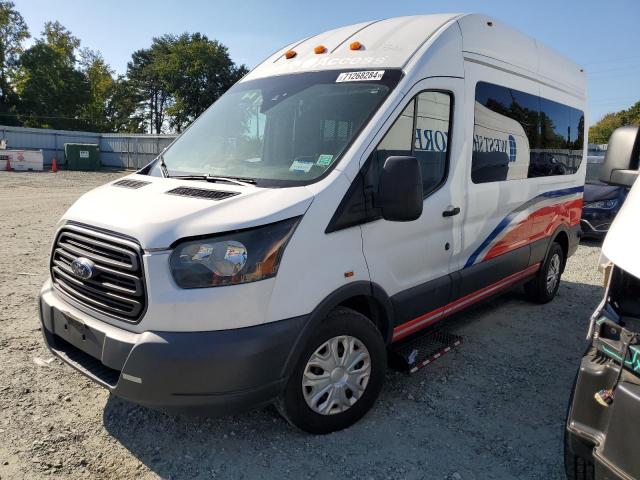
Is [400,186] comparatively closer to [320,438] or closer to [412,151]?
[412,151]

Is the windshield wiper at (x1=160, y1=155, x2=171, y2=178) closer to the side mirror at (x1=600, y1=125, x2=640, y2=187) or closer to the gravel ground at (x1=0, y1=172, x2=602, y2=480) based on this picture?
the gravel ground at (x1=0, y1=172, x2=602, y2=480)

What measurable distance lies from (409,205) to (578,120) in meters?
4.43

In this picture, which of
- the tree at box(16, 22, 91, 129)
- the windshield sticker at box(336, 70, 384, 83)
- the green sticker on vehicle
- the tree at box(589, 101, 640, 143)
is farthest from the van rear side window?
the tree at box(16, 22, 91, 129)

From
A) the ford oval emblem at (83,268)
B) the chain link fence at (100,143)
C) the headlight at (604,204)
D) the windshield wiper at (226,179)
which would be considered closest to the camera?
the ford oval emblem at (83,268)

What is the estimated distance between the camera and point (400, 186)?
2.72m

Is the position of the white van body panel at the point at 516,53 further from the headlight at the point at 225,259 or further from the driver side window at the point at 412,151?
the headlight at the point at 225,259

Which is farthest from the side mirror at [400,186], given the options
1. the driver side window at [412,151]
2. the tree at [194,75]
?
the tree at [194,75]

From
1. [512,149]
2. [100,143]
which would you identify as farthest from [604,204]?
[100,143]

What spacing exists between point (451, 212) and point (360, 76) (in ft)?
3.96

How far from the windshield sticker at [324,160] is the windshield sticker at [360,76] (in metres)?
0.67

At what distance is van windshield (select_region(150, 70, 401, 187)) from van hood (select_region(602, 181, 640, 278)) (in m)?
1.46

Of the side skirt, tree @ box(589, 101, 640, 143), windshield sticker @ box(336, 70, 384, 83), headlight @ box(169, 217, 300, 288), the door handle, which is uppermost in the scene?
tree @ box(589, 101, 640, 143)

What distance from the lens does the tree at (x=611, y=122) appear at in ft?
139

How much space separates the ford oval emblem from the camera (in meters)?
2.66
